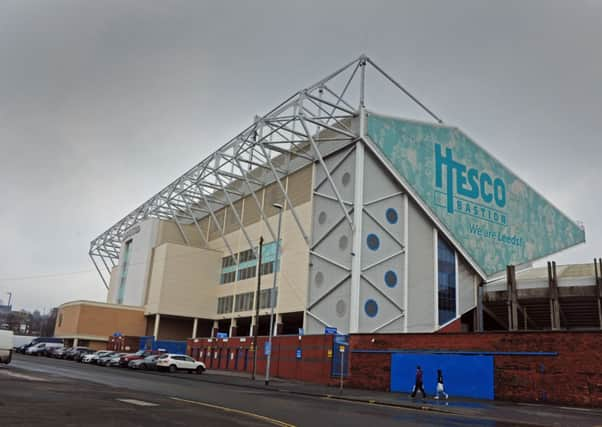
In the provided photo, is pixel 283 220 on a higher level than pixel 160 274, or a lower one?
higher

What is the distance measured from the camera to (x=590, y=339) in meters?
26.1

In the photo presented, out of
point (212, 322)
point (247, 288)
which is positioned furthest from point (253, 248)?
point (212, 322)

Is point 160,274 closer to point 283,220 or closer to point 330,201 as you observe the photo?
point 283,220

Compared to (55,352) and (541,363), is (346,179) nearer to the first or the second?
(541,363)

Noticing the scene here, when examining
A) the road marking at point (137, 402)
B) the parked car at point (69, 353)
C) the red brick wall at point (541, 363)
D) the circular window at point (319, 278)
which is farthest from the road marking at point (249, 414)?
the parked car at point (69, 353)

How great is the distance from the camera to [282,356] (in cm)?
4394

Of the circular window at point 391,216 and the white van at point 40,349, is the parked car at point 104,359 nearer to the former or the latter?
the white van at point 40,349

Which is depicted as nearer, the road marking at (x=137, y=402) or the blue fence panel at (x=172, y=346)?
the road marking at (x=137, y=402)

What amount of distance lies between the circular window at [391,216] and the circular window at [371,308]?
7829 millimetres

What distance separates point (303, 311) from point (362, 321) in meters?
7.42

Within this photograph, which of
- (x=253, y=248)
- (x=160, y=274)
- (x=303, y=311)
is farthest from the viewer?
(x=160, y=274)

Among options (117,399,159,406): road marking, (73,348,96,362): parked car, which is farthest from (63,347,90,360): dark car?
(117,399,159,406): road marking

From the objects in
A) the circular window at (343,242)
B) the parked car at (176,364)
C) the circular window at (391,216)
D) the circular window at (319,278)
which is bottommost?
the parked car at (176,364)

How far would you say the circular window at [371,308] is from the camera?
4845 centimetres
